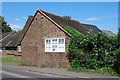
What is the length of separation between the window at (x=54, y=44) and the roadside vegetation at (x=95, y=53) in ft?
4.76

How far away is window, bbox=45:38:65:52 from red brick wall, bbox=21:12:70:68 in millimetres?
355

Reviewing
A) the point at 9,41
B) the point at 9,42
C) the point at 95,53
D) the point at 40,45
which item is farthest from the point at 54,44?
the point at 9,41

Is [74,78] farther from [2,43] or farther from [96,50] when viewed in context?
[2,43]

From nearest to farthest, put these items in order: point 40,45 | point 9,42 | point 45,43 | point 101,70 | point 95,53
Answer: point 101,70
point 95,53
point 45,43
point 40,45
point 9,42

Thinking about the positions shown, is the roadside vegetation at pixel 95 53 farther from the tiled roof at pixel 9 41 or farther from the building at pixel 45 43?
the tiled roof at pixel 9 41

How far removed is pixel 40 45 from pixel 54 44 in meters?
1.77

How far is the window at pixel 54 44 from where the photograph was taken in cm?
2568

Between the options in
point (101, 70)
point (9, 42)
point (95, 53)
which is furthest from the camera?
point (9, 42)

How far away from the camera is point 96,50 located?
72.0 feet

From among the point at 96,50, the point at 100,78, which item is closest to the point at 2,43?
the point at 96,50

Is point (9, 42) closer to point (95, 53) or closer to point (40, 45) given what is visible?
point (40, 45)

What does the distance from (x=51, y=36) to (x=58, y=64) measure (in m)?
2.88

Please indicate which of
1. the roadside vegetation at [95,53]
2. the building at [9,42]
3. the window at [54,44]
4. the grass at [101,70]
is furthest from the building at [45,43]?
the building at [9,42]

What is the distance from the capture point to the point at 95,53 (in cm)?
2208
